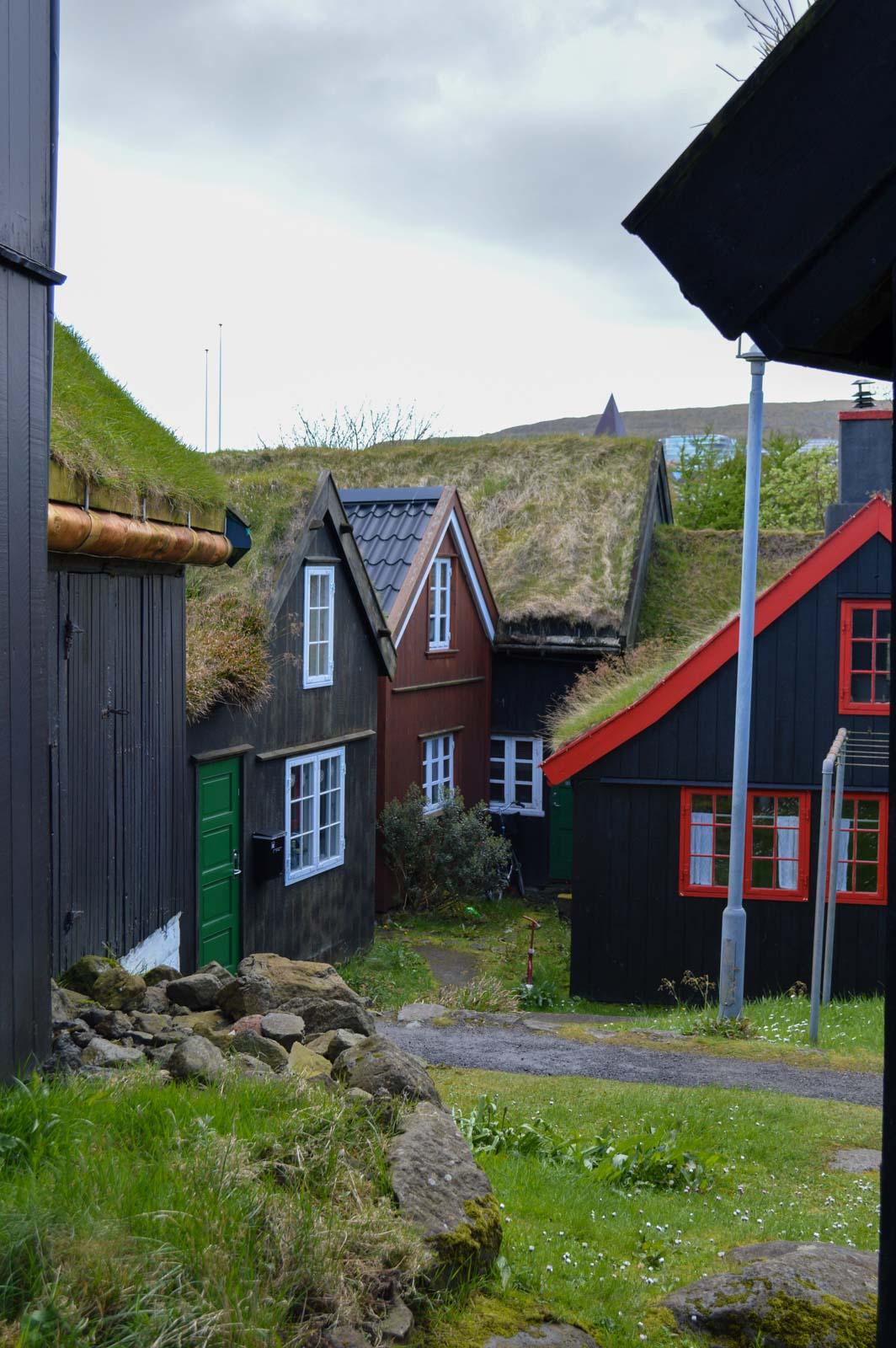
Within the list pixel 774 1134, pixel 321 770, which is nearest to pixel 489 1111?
pixel 774 1134

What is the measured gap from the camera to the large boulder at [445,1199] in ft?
10.5

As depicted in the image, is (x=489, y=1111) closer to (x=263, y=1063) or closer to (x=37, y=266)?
(x=263, y=1063)

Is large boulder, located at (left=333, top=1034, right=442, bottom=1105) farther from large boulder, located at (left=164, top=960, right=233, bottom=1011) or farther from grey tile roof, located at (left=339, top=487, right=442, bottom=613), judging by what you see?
grey tile roof, located at (left=339, top=487, right=442, bottom=613)

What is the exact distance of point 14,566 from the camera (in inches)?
175

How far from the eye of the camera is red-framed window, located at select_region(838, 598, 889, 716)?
41.4 feet

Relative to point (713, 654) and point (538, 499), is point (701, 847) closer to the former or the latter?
point (713, 654)

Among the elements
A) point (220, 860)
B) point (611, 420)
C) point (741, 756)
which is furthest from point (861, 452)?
point (611, 420)

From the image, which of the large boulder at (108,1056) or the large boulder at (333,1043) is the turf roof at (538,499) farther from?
the large boulder at (108,1056)

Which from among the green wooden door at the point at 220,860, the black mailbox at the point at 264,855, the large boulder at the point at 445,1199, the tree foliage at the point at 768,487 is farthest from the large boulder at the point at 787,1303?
the tree foliage at the point at 768,487

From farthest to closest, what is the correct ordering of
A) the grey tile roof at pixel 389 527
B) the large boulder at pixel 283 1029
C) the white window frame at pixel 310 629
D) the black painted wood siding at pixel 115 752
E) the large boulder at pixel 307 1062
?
the grey tile roof at pixel 389 527 < the white window frame at pixel 310 629 < the black painted wood siding at pixel 115 752 < the large boulder at pixel 283 1029 < the large boulder at pixel 307 1062

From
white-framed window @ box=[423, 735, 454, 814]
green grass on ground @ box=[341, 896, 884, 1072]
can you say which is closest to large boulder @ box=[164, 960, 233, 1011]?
green grass on ground @ box=[341, 896, 884, 1072]

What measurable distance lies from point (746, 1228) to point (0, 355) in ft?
13.8

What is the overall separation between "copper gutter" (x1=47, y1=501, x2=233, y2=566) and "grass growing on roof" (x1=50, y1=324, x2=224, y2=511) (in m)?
0.17

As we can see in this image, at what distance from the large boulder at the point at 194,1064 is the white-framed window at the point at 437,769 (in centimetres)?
1334
